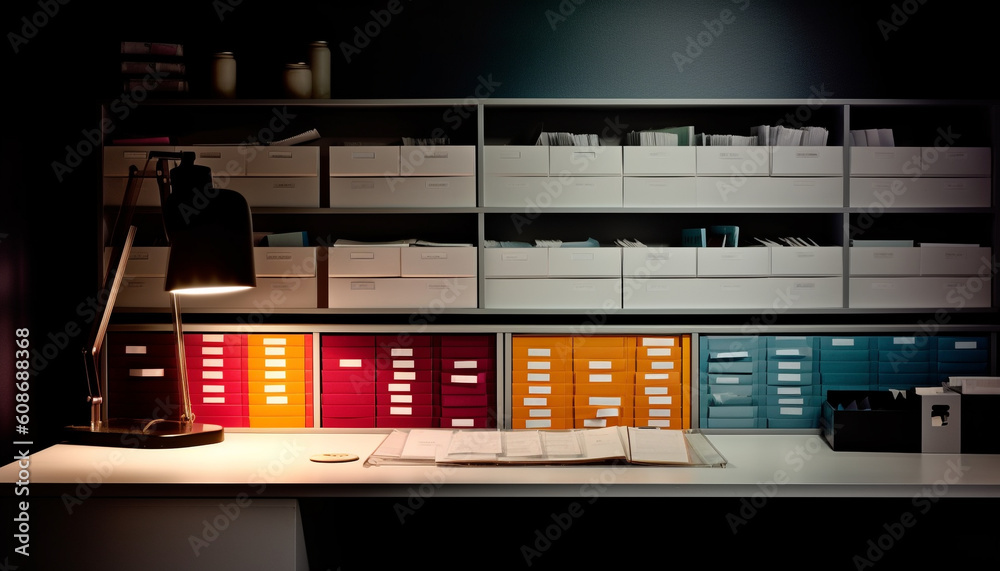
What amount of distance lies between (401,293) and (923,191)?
199cm

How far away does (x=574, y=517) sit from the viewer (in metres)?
3.03

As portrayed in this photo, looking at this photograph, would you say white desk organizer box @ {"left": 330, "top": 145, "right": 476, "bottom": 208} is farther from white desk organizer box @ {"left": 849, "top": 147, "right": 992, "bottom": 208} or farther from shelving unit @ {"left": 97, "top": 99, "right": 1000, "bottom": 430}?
white desk organizer box @ {"left": 849, "top": 147, "right": 992, "bottom": 208}

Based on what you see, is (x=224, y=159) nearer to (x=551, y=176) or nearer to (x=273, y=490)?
(x=551, y=176)

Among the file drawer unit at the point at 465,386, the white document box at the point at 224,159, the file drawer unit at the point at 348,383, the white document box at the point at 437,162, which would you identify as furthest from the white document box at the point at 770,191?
the white document box at the point at 224,159

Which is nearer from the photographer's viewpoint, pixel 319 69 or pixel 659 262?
pixel 659 262

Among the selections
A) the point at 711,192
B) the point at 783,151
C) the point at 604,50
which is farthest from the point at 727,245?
the point at 604,50

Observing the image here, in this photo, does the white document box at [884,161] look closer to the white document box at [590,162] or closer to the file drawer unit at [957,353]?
the file drawer unit at [957,353]

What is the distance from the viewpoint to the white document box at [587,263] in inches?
107

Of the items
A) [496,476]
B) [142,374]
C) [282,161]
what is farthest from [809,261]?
[142,374]

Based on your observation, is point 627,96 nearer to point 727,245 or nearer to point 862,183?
point 727,245

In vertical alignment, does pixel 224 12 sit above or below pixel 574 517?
above

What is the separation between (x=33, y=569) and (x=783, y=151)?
273 centimetres

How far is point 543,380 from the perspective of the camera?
8.95 feet

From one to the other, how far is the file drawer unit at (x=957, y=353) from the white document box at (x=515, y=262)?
4.91 ft
